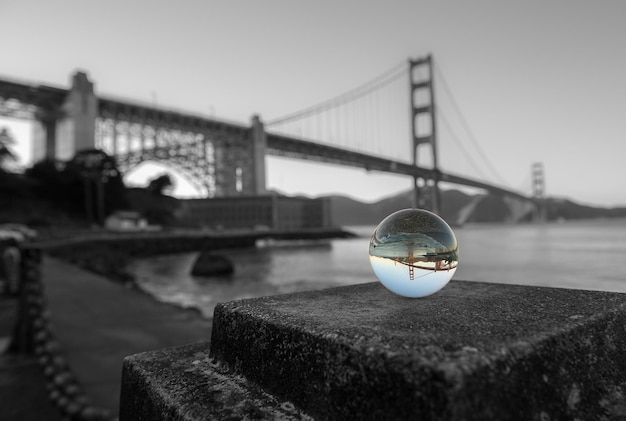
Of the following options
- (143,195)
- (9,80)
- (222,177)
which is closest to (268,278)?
(9,80)

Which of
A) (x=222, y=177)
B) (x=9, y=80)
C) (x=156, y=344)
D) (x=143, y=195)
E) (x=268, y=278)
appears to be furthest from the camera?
(x=222, y=177)

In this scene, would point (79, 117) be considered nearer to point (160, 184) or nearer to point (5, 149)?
point (5, 149)

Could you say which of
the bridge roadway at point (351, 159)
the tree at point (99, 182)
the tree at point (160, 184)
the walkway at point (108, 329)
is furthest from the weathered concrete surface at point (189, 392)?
the tree at point (160, 184)

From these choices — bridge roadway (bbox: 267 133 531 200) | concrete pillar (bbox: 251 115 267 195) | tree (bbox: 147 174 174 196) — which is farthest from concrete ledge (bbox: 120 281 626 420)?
tree (bbox: 147 174 174 196)

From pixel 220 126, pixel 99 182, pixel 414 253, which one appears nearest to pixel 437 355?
pixel 414 253

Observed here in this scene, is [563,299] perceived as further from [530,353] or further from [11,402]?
[11,402]
